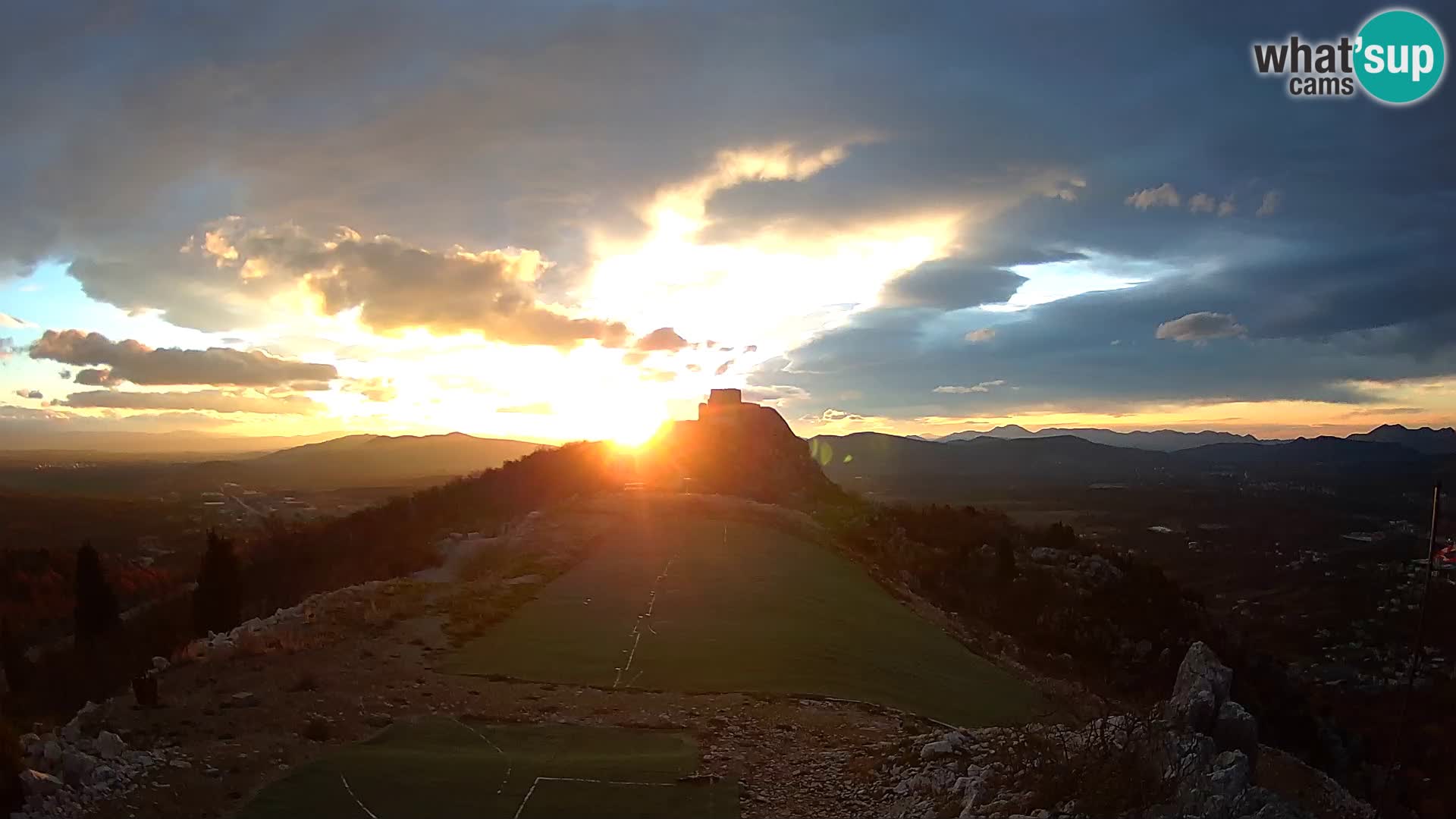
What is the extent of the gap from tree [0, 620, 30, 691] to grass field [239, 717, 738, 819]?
38.0ft

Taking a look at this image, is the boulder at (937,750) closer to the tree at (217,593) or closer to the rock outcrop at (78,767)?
the rock outcrop at (78,767)

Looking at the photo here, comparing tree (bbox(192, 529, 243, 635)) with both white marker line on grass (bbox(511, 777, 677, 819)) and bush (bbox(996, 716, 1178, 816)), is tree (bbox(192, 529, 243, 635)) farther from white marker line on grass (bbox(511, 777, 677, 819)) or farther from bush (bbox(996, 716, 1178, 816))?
bush (bbox(996, 716, 1178, 816))

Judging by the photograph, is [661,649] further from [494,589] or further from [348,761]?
[348,761]

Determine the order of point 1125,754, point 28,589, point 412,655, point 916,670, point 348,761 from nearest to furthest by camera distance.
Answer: point 1125,754
point 348,761
point 412,655
point 916,670
point 28,589

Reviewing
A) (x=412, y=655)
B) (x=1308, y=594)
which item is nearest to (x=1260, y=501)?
(x=1308, y=594)

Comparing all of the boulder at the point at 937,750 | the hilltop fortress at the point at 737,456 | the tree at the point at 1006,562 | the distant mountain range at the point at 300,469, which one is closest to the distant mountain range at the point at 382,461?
the distant mountain range at the point at 300,469

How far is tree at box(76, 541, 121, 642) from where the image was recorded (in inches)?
805

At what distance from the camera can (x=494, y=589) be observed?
1845cm

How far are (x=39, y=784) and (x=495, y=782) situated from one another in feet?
12.1

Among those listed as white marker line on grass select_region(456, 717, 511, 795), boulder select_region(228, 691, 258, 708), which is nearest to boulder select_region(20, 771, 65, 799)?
boulder select_region(228, 691, 258, 708)

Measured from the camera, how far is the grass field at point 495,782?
24.9 feet

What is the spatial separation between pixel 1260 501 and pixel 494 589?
12141 centimetres

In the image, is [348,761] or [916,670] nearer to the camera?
[348,761]

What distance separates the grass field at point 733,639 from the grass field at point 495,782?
322cm
